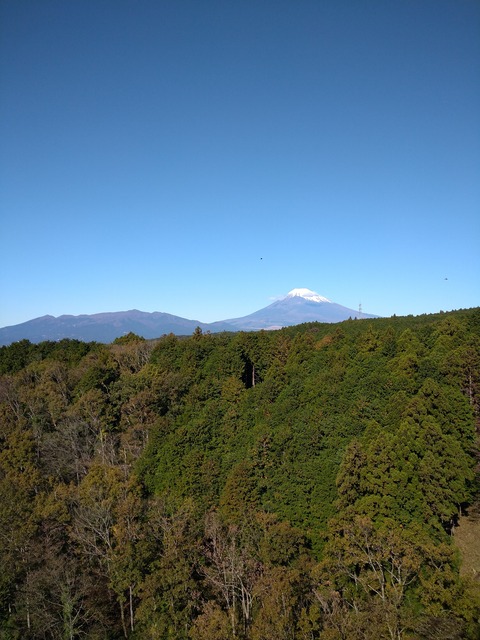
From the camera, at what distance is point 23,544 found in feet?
90.1

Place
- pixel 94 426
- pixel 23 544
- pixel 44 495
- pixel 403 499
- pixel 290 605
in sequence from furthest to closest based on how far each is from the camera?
pixel 94 426 < pixel 44 495 < pixel 23 544 < pixel 403 499 < pixel 290 605

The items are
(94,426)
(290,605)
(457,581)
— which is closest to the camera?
(457,581)

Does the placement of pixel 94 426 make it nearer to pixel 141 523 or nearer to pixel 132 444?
pixel 132 444

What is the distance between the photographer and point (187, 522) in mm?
28875

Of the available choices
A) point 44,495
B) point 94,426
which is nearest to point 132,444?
point 94,426

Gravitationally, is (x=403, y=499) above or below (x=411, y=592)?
above

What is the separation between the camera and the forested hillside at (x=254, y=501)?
19969 mm

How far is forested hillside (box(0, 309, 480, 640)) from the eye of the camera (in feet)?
65.5

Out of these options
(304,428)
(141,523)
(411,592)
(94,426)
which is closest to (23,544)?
(141,523)

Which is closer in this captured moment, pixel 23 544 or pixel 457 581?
pixel 457 581

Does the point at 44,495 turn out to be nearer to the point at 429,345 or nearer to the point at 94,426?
the point at 94,426

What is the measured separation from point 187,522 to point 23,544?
11.1 meters

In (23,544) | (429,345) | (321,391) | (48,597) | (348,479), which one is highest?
(429,345)

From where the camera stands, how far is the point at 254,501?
30094 mm
